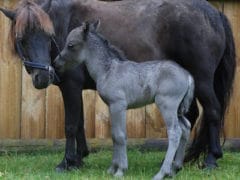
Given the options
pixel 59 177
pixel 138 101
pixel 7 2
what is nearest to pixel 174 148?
pixel 138 101

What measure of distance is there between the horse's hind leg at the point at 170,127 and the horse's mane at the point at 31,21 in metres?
1.25

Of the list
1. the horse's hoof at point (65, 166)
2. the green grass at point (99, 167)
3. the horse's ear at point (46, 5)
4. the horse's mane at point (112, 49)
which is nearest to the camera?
the green grass at point (99, 167)

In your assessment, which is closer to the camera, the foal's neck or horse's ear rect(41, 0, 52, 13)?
the foal's neck

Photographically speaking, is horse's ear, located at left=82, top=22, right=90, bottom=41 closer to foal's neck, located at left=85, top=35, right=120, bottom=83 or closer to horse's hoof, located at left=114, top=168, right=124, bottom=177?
foal's neck, located at left=85, top=35, right=120, bottom=83

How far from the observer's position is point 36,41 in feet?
18.9

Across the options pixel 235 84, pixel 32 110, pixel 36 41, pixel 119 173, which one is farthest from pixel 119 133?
pixel 235 84

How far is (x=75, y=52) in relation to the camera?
5.89 metres

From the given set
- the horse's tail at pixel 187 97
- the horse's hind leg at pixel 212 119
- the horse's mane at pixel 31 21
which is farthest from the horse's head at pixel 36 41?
the horse's hind leg at pixel 212 119

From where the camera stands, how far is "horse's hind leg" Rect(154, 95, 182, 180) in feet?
18.3

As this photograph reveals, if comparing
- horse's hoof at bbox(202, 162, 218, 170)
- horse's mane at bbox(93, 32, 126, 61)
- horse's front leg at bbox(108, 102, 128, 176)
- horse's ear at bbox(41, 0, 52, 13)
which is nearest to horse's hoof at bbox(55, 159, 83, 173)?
horse's front leg at bbox(108, 102, 128, 176)

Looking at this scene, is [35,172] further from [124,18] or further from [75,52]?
[124,18]

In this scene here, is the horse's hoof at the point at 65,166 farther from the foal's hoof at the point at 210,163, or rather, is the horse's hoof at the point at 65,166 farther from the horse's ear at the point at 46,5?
the horse's ear at the point at 46,5

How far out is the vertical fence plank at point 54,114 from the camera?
7812mm

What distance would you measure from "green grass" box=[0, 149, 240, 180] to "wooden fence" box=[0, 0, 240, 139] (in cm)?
28
